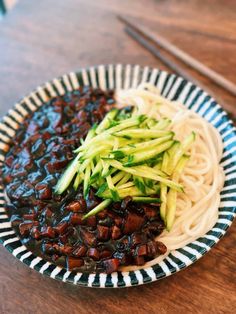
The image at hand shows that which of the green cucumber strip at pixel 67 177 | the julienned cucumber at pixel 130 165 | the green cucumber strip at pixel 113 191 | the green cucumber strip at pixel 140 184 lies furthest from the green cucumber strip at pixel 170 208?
the green cucumber strip at pixel 67 177

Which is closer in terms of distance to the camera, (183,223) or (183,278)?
(183,278)

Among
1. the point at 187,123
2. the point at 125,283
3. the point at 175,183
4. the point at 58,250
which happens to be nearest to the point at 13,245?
the point at 58,250

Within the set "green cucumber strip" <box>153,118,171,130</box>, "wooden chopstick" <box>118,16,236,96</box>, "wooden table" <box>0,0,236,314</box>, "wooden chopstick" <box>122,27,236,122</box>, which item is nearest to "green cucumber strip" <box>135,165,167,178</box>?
"green cucumber strip" <box>153,118,171,130</box>

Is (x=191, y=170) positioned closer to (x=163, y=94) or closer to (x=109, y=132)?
(x=109, y=132)

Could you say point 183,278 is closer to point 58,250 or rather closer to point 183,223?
point 183,223

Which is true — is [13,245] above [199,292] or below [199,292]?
above

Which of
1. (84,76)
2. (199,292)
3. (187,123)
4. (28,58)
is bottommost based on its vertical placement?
(199,292)
